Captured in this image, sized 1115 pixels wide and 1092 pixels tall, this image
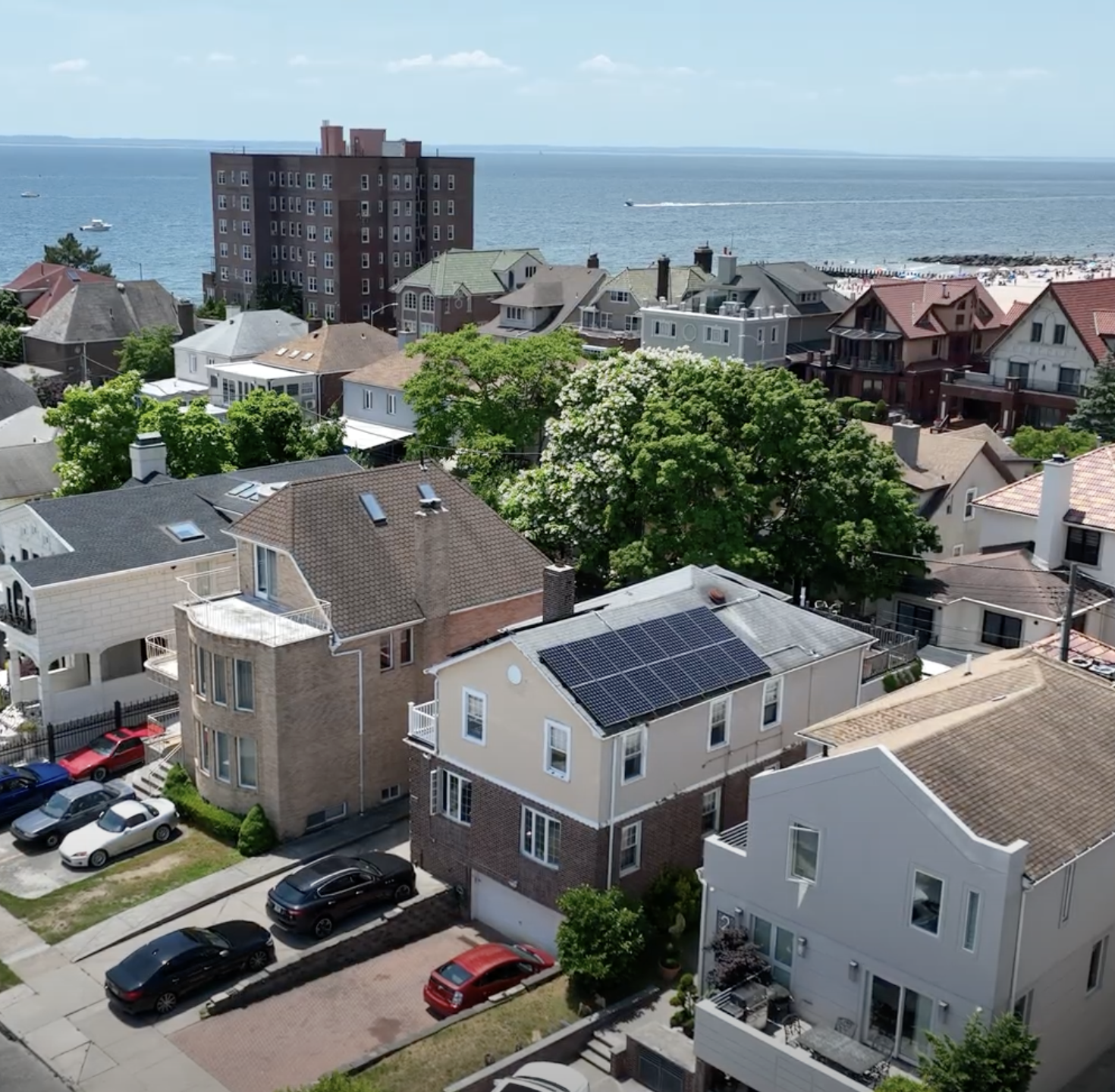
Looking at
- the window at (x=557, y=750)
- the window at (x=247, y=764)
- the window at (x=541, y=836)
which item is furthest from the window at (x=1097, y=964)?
the window at (x=247, y=764)

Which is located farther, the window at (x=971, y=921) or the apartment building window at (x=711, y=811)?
the apartment building window at (x=711, y=811)

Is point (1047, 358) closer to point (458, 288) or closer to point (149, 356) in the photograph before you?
point (458, 288)

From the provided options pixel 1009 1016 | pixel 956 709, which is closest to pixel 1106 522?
pixel 956 709

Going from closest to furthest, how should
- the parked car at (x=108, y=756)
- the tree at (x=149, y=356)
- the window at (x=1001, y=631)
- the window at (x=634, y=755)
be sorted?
1. the window at (x=634, y=755)
2. the parked car at (x=108, y=756)
3. the window at (x=1001, y=631)
4. the tree at (x=149, y=356)

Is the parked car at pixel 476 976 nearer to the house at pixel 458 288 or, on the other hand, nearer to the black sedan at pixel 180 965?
the black sedan at pixel 180 965

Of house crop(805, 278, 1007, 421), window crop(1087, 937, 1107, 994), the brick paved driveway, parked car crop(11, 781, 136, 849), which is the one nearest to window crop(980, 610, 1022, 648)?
window crop(1087, 937, 1107, 994)

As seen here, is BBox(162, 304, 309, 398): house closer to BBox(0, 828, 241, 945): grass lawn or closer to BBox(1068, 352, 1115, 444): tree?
BBox(1068, 352, 1115, 444): tree

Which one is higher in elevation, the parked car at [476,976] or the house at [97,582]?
the house at [97,582]
